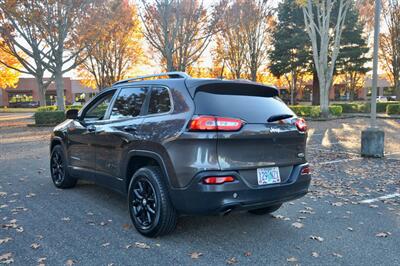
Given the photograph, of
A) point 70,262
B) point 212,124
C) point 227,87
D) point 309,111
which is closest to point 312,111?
point 309,111

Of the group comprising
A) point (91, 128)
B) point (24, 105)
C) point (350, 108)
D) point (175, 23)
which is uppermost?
point (175, 23)

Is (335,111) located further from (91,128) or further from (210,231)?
Result: (210,231)

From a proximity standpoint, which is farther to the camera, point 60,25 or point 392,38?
point 392,38

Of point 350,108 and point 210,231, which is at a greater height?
point 350,108

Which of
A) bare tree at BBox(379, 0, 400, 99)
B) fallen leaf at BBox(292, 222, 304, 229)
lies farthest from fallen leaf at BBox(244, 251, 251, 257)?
bare tree at BBox(379, 0, 400, 99)

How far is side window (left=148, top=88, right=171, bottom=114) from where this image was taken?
3899 mm

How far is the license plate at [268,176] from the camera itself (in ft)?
11.9

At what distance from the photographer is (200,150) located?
340 centimetres

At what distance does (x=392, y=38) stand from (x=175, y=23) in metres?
22.7

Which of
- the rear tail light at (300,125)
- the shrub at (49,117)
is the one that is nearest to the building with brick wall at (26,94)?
the shrub at (49,117)

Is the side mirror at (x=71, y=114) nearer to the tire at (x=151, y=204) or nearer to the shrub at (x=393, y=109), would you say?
the tire at (x=151, y=204)

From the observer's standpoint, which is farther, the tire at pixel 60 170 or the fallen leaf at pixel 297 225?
the tire at pixel 60 170

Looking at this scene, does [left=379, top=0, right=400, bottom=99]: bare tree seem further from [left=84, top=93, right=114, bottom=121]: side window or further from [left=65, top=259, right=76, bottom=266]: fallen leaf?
[left=65, top=259, right=76, bottom=266]: fallen leaf

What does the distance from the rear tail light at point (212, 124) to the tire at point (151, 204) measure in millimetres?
765
